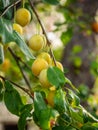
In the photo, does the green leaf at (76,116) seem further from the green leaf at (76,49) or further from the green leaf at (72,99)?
the green leaf at (76,49)

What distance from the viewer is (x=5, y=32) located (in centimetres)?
105

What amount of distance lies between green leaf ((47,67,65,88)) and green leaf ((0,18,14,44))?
0.41 feet

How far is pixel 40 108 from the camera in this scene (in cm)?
106

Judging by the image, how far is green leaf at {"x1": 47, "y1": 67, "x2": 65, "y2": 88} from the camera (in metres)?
1.05

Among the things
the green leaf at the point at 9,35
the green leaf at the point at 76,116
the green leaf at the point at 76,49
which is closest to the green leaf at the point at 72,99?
the green leaf at the point at 76,116

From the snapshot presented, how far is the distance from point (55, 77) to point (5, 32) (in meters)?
0.17

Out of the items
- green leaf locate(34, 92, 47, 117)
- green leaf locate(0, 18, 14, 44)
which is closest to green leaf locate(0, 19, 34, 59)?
green leaf locate(0, 18, 14, 44)

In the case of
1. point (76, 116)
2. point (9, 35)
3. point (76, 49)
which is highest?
point (9, 35)

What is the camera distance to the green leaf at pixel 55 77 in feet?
3.46

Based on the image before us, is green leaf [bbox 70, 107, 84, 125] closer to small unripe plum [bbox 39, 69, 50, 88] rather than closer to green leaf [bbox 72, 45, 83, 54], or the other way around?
small unripe plum [bbox 39, 69, 50, 88]

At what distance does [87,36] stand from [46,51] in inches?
85.5

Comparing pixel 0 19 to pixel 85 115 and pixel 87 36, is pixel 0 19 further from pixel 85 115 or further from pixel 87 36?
pixel 87 36

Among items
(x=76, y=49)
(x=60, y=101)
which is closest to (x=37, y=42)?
(x=60, y=101)

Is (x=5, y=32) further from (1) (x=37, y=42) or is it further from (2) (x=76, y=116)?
(2) (x=76, y=116)
